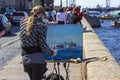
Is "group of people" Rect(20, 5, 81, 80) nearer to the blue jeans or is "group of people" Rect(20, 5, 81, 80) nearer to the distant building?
the blue jeans

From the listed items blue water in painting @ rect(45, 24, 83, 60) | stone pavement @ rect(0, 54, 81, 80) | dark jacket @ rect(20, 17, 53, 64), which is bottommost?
stone pavement @ rect(0, 54, 81, 80)

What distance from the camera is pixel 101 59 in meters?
9.68

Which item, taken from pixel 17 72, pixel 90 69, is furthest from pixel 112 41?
pixel 90 69

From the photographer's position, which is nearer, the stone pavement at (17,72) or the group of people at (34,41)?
the group of people at (34,41)

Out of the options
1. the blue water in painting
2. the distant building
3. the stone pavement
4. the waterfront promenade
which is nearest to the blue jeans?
the waterfront promenade

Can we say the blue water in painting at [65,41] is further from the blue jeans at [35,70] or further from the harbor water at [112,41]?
the harbor water at [112,41]

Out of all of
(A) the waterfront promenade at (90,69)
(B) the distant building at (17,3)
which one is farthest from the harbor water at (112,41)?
(A) the waterfront promenade at (90,69)

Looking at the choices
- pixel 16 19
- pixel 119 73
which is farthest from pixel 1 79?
pixel 16 19

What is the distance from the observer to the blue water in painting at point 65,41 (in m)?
10.1

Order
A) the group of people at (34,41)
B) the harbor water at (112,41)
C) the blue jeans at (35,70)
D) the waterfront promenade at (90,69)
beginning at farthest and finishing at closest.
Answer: the harbor water at (112,41), the blue jeans at (35,70), the group of people at (34,41), the waterfront promenade at (90,69)

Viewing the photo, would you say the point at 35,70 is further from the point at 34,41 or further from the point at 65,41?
the point at 65,41

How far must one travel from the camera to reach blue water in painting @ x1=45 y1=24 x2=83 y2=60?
10117 mm

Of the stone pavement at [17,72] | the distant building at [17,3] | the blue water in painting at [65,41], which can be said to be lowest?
the distant building at [17,3]

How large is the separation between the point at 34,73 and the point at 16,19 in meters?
44.0
